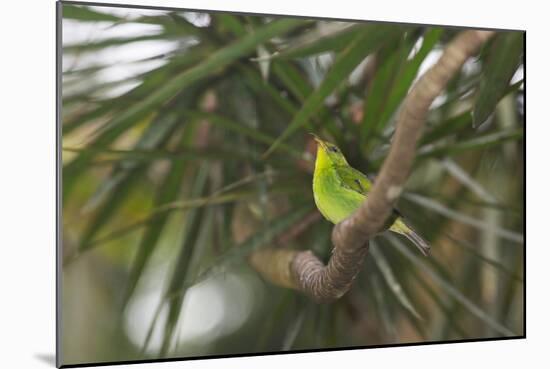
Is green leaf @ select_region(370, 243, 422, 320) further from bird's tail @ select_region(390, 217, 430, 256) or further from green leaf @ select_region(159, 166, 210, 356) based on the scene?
green leaf @ select_region(159, 166, 210, 356)

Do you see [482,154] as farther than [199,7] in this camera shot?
Yes

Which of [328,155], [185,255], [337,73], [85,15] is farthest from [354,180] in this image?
[85,15]

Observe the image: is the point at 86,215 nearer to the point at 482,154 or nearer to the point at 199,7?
the point at 199,7

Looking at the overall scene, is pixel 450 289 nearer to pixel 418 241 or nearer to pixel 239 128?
pixel 418 241

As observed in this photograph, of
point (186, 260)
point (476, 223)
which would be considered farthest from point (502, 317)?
point (186, 260)

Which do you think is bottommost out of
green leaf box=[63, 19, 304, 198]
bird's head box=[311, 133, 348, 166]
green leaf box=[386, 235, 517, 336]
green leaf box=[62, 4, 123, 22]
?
green leaf box=[386, 235, 517, 336]

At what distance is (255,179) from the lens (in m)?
2.78

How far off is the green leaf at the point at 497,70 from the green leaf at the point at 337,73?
41 cm

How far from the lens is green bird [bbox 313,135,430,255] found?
8.35 ft

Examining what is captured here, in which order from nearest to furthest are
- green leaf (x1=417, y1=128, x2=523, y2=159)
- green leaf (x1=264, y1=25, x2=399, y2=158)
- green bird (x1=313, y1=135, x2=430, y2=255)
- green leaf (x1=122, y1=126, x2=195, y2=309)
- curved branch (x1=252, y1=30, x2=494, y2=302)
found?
curved branch (x1=252, y1=30, x2=494, y2=302), green bird (x1=313, y1=135, x2=430, y2=255), green leaf (x1=122, y1=126, x2=195, y2=309), green leaf (x1=264, y1=25, x2=399, y2=158), green leaf (x1=417, y1=128, x2=523, y2=159)

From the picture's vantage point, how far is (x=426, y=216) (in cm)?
297

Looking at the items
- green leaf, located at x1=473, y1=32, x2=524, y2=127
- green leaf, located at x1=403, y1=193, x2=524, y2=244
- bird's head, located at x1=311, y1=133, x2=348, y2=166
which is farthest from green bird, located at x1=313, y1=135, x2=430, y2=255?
green leaf, located at x1=473, y1=32, x2=524, y2=127

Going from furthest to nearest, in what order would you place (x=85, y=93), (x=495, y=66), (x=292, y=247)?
(x=495, y=66) < (x=292, y=247) < (x=85, y=93)
